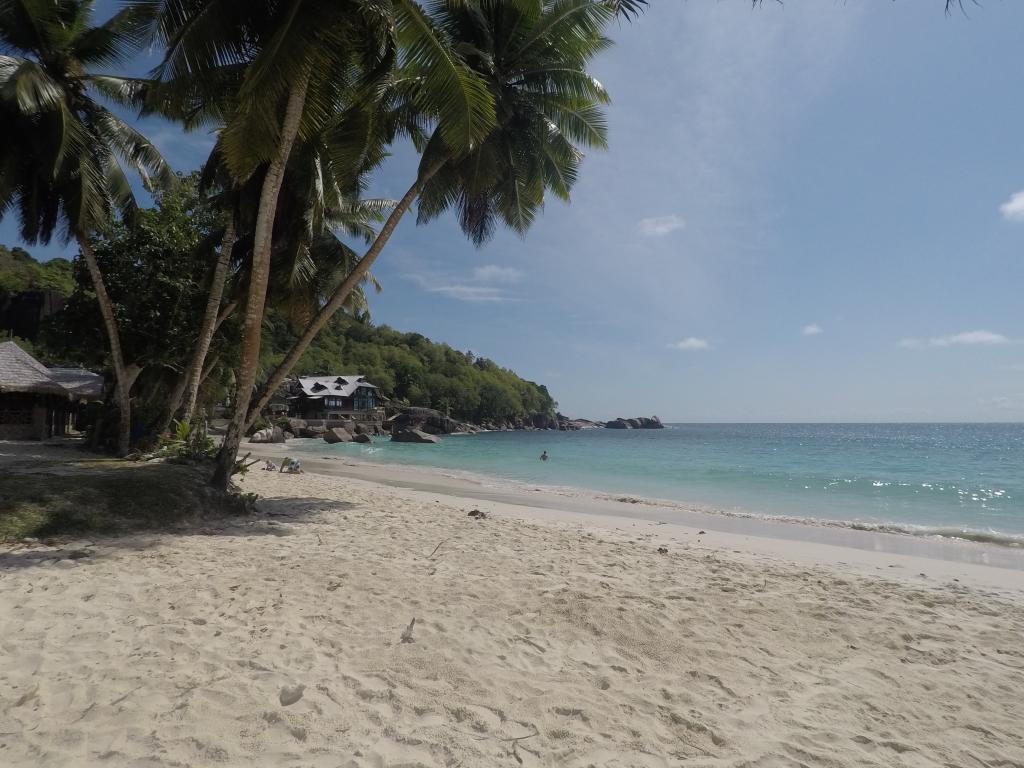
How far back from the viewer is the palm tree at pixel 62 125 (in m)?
10.4

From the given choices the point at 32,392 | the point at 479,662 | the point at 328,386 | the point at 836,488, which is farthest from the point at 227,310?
the point at 328,386

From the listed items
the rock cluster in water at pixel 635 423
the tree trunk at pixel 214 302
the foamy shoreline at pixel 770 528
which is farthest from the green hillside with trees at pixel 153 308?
the rock cluster in water at pixel 635 423

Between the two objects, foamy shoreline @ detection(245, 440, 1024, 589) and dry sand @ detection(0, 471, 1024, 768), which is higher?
dry sand @ detection(0, 471, 1024, 768)

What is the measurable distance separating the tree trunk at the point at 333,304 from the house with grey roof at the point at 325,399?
1916 inches

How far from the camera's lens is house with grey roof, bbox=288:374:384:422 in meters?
57.4

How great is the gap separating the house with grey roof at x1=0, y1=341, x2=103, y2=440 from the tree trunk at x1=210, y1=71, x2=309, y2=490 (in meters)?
14.0

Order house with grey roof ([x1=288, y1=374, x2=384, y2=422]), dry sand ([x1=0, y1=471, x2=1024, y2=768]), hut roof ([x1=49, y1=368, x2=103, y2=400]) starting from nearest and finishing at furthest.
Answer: dry sand ([x1=0, y1=471, x2=1024, y2=768])
hut roof ([x1=49, y1=368, x2=103, y2=400])
house with grey roof ([x1=288, y1=374, x2=384, y2=422])

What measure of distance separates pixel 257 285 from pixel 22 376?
15161 mm

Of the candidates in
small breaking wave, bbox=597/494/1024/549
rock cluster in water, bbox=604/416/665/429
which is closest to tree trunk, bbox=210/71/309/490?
small breaking wave, bbox=597/494/1024/549

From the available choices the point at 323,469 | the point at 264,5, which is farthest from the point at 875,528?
the point at 323,469

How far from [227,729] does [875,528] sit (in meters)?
12.9

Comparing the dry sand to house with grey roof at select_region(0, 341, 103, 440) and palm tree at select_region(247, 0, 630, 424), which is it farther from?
house with grey roof at select_region(0, 341, 103, 440)

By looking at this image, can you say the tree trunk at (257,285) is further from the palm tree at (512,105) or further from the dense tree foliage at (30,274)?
the dense tree foliage at (30,274)

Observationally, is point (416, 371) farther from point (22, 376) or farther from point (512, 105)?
point (512, 105)
